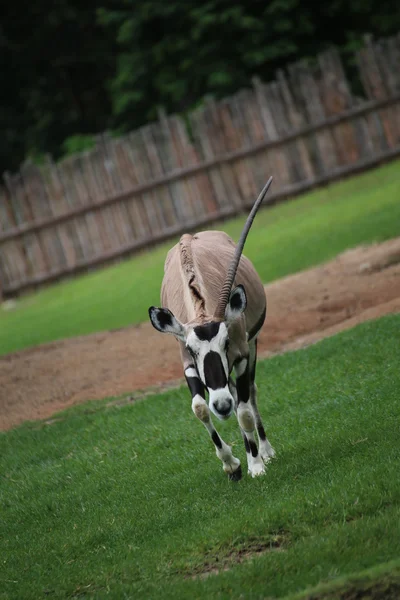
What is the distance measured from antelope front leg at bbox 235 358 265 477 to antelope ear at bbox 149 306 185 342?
1.86 ft

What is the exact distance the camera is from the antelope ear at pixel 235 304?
7.63 metres

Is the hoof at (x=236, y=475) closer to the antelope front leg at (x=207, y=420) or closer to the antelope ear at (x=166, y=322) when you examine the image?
the antelope front leg at (x=207, y=420)

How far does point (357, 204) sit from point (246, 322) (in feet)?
45.0

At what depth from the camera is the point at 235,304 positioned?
7.65m

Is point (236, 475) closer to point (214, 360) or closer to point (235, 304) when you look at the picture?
point (214, 360)

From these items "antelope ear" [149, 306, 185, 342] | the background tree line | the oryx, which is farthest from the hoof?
the background tree line

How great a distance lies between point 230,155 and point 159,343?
1147 centimetres

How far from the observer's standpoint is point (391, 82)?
25.5 metres

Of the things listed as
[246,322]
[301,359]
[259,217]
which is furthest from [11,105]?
[246,322]

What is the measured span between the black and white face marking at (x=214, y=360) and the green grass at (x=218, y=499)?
2.30ft

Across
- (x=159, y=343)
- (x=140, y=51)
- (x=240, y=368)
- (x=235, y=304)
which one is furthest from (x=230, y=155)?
(x=235, y=304)

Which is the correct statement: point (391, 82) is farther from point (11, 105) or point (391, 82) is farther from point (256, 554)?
point (256, 554)

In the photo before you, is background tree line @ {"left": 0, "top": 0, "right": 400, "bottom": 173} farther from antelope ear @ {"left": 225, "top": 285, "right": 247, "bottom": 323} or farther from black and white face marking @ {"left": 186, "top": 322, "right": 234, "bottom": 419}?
black and white face marking @ {"left": 186, "top": 322, "right": 234, "bottom": 419}

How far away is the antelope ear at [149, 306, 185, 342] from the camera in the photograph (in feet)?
24.7
